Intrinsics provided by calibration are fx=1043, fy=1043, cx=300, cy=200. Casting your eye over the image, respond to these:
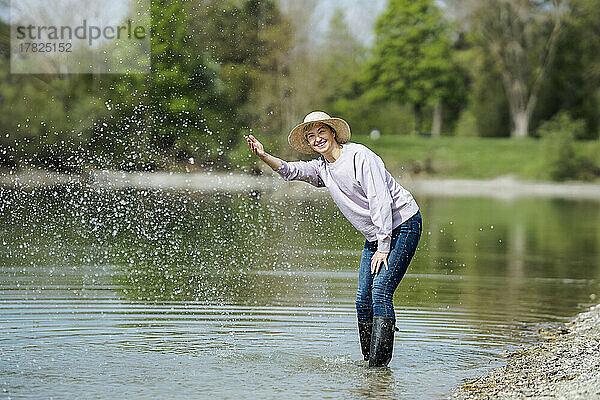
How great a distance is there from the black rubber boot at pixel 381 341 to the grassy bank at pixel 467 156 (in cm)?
4415

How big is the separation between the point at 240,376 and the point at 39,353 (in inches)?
67.3

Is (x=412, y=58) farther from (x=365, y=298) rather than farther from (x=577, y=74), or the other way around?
(x=365, y=298)

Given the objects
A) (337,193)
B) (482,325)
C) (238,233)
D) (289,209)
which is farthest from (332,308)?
(289,209)

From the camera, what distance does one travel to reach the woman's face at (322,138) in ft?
24.5

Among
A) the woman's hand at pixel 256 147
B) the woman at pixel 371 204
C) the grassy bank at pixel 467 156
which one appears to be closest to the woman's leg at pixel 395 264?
the woman at pixel 371 204

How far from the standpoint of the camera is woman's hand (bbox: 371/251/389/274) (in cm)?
736

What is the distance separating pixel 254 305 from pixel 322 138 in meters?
3.77

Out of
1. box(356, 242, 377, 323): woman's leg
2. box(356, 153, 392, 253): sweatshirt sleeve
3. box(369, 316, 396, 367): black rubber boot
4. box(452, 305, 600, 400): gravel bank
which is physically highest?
box(356, 153, 392, 253): sweatshirt sleeve

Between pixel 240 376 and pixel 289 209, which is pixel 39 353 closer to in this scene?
pixel 240 376

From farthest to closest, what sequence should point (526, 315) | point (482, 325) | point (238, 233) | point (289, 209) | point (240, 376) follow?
point (289, 209) → point (238, 233) → point (526, 315) → point (482, 325) → point (240, 376)

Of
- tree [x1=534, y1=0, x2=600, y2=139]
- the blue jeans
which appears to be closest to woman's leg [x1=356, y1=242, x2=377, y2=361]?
the blue jeans

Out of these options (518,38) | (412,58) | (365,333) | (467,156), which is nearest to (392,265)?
(365,333)

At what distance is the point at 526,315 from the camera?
10703 millimetres

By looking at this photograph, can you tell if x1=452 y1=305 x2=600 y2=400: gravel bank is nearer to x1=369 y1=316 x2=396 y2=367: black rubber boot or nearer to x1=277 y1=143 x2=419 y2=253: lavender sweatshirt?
x1=369 y1=316 x2=396 y2=367: black rubber boot
